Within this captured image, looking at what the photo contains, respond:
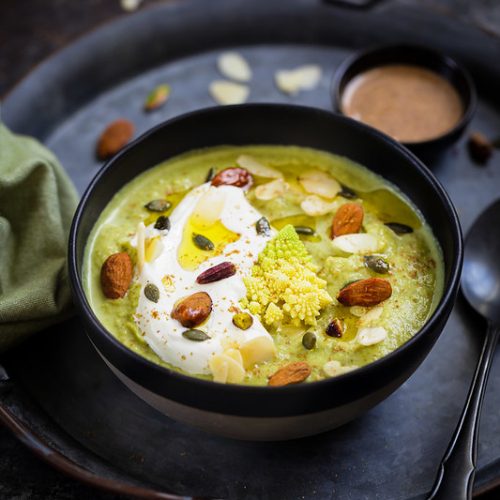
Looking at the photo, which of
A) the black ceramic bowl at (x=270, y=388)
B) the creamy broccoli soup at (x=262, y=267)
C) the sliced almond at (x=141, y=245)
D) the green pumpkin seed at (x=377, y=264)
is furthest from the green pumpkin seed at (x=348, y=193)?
the sliced almond at (x=141, y=245)

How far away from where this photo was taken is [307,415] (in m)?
1.82

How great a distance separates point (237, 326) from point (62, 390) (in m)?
0.62

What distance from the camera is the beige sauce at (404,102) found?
2.84 m

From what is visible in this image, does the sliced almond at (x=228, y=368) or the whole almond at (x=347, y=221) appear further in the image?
the whole almond at (x=347, y=221)

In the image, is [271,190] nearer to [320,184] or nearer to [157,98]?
[320,184]

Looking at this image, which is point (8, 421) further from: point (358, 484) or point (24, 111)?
point (24, 111)

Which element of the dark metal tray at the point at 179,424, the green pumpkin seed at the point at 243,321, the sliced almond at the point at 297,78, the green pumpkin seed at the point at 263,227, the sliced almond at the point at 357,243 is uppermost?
the sliced almond at the point at 357,243

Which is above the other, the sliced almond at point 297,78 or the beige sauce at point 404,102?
the beige sauce at point 404,102

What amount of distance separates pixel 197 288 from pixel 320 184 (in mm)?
571

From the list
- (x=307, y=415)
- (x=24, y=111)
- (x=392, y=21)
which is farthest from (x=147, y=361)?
(x=392, y=21)

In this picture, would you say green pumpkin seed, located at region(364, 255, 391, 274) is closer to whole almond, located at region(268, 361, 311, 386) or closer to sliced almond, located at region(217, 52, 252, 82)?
whole almond, located at region(268, 361, 311, 386)

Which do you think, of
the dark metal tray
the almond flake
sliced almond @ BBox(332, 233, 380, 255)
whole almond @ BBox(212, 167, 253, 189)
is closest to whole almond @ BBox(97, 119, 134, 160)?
the dark metal tray

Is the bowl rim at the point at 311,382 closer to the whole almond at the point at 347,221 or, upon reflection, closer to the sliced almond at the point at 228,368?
the sliced almond at the point at 228,368

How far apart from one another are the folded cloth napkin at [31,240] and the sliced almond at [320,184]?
0.77 metres
